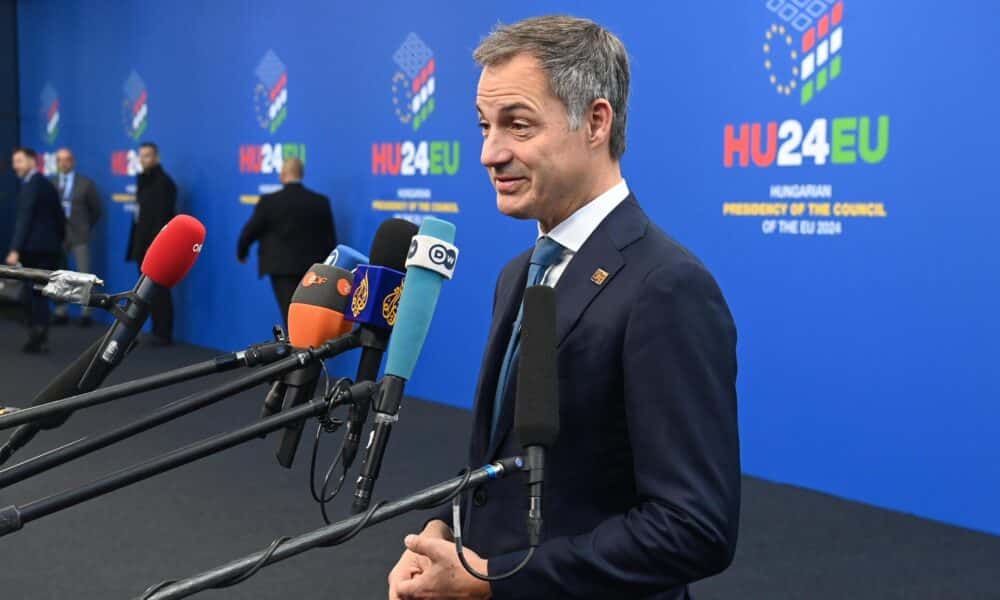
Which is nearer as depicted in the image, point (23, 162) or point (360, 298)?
point (360, 298)

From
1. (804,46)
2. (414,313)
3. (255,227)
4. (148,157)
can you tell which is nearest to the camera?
(414,313)

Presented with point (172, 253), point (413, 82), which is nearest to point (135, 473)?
point (172, 253)

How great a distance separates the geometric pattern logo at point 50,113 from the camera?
43.0 feet

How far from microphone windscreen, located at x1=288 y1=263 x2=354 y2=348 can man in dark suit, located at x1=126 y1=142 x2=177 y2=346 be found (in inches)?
346

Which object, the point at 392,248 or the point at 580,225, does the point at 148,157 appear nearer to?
the point at 392,248

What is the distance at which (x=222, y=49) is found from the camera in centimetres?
1002

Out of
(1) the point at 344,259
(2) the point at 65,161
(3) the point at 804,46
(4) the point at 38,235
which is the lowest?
(4) the point at 38,235

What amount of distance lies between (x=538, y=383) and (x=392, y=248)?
1.72 ft

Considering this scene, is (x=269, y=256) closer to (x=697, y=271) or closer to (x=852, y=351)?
(x=852, y=351)

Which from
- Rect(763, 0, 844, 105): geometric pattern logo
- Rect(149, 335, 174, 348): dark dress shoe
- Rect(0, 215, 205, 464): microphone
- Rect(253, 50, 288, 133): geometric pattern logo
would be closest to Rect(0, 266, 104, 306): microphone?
Rect(0, 215, 205, 464): microphone

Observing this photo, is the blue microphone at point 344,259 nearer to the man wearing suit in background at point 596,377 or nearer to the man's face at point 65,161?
the man wearing suit in background at point 596,377

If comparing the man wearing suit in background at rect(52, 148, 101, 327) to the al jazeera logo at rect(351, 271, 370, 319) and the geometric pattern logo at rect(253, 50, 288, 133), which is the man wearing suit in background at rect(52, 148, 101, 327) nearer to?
the geometric pattern logo at rect(253, 50, 288, 133)

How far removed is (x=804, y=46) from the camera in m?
5.39

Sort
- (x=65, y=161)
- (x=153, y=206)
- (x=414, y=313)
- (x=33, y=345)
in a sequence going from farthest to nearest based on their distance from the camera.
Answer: (x=65, y=161), (x=153, y=206), (x=33, y=345), (x=414, y=313)
